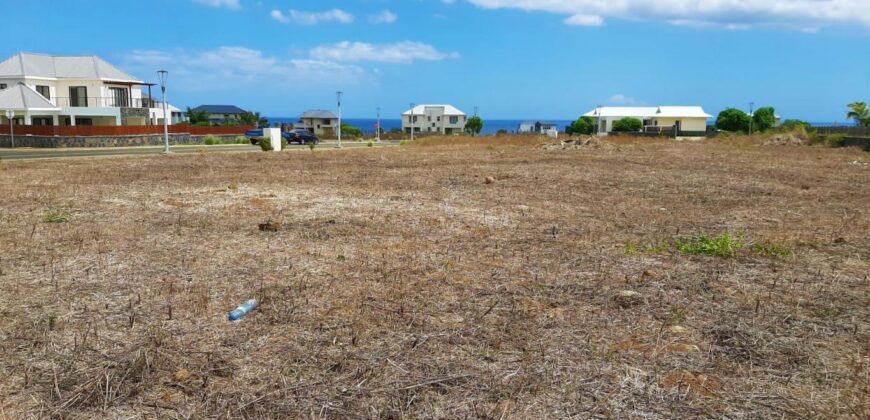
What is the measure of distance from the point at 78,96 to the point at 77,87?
900 mm

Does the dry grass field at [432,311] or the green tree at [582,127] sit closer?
the dry grass field at [432,311]

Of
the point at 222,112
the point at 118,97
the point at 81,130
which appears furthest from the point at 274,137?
the point at 222,112

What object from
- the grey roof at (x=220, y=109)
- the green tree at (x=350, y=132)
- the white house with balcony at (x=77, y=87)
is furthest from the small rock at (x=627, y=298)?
the grey roof at (x=220, y=109)

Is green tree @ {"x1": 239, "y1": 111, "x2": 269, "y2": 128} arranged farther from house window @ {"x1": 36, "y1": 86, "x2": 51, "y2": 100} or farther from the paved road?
the paved road

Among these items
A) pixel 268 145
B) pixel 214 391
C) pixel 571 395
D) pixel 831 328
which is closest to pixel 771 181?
pixel 831 328

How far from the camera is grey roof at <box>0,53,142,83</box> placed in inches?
2087

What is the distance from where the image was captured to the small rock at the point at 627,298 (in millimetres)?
5252

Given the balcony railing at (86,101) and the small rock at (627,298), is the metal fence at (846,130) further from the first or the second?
the balcony railing at (86,101)

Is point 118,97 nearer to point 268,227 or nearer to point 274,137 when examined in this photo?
point 274,137

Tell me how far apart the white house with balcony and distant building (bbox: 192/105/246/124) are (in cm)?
6900

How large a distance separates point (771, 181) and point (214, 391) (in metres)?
15.5

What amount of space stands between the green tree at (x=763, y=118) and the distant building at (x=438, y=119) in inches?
2292

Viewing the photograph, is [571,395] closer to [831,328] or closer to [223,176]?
[831,328]

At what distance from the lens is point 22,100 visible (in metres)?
45.1
